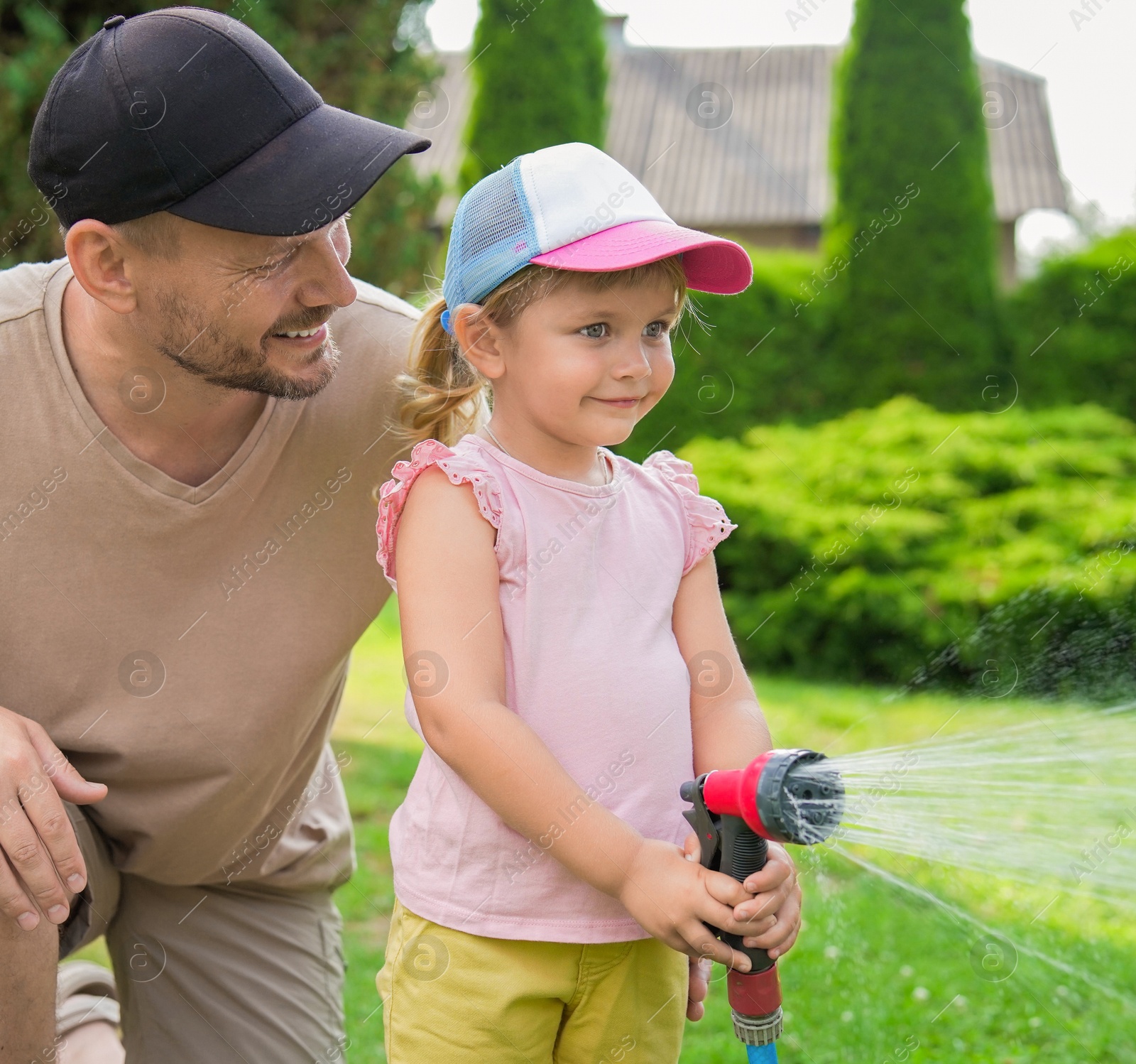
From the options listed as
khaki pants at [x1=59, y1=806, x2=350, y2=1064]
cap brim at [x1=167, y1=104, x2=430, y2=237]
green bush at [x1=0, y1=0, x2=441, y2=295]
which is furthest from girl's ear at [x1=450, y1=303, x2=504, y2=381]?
green bush at [x1=0, y1=0, x2=441, y2=295]

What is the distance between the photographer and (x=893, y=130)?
11.3 m

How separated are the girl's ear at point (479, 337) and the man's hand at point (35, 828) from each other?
3.29 ft

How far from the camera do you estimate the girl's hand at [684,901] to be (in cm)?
158

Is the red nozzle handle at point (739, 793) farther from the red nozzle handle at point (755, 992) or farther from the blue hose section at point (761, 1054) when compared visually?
the blue hose section at point (761, 1054)

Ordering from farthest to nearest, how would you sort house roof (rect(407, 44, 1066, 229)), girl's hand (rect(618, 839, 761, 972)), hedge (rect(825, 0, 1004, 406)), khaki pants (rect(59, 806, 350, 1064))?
1. house roof (rect(407, 44, 1066, 229))
2. hedge (rect(825, 0, 1004, 406))
3. khaki pants (rect(59, 806, 350, 1064))
4. girl's hand (rect(618, 839, 761, 972))

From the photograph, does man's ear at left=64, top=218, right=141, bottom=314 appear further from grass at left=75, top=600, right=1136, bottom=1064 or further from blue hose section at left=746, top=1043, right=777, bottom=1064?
grass at left=75, top=600, right=1136, bottom=1064

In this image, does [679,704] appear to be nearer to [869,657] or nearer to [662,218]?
[662,218]

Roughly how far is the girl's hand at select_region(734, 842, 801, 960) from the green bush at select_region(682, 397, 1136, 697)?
415 cm

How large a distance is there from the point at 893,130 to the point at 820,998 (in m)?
9.73

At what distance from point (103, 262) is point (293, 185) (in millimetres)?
412

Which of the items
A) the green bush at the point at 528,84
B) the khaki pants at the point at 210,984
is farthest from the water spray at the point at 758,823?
the green bush at the point at 528,84

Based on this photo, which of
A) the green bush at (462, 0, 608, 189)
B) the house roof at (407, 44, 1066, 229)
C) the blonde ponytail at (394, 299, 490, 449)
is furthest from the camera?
the house roof at (407, 44, 1066, 229)

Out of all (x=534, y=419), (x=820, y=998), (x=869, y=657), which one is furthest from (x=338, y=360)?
(x=869, y=657)

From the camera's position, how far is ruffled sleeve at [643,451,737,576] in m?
2.03
